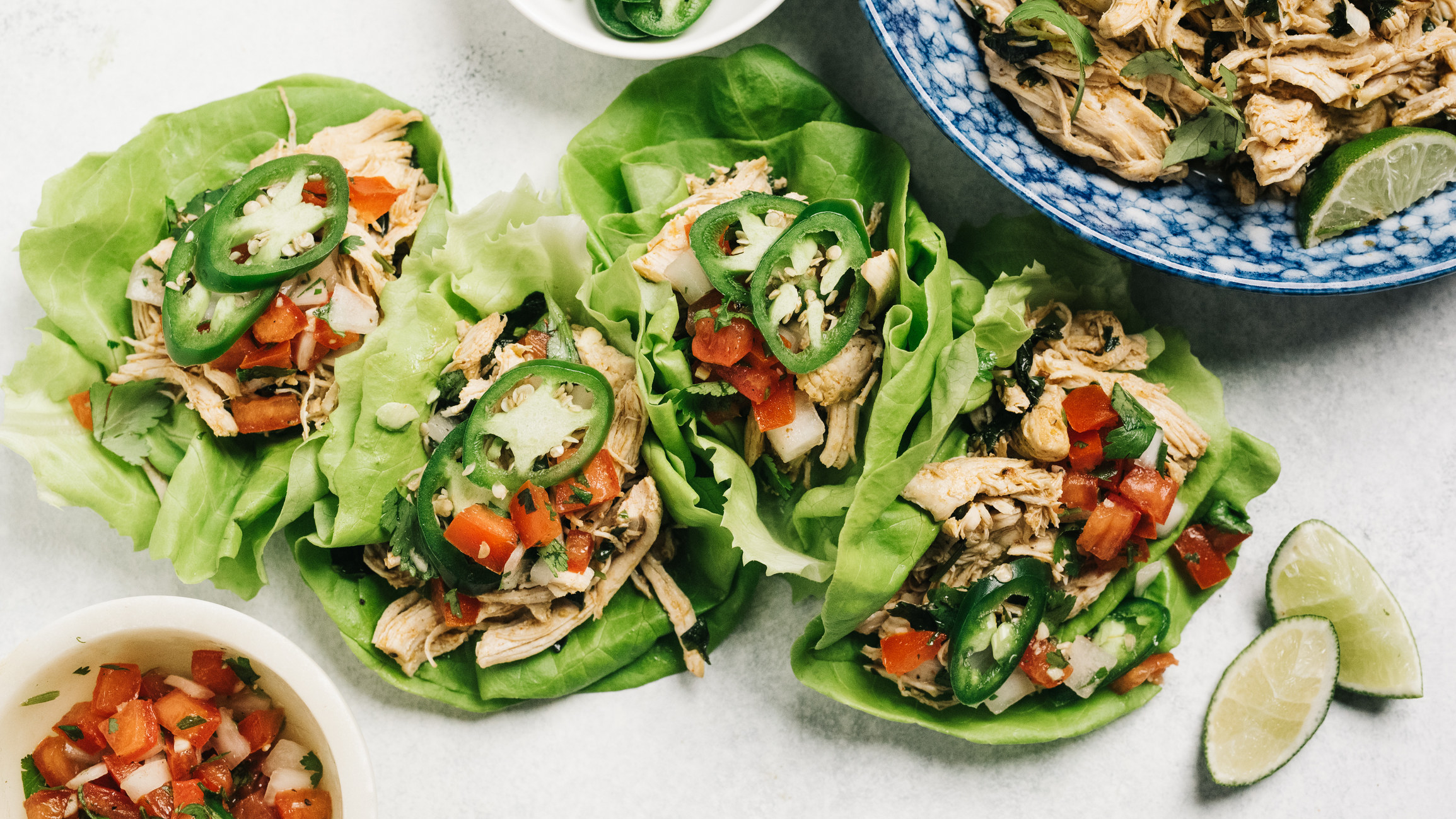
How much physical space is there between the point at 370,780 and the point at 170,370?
123cm

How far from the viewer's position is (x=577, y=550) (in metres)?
2.32

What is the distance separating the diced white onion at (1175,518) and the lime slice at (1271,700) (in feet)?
1.57

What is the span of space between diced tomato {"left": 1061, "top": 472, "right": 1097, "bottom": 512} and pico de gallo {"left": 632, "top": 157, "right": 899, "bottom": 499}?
0.55 metres

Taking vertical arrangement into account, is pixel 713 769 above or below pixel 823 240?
below

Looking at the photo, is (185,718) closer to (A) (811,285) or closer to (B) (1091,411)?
(A) (811,285)

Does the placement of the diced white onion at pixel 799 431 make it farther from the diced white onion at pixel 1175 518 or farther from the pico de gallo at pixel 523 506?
the diced white onion at pixel 1175 518

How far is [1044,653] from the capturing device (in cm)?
241

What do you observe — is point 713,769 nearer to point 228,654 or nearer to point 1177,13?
point 228,654

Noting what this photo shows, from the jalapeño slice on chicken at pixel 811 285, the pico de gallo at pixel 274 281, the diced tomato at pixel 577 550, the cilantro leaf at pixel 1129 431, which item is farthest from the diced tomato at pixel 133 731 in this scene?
the cilantro leaf at pixel 1129 431

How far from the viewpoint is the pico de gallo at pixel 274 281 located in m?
2.30

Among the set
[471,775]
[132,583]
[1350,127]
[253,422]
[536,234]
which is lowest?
[471,775]

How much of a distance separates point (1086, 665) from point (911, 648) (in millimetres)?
493

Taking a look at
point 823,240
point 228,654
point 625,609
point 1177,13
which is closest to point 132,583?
point 228,654

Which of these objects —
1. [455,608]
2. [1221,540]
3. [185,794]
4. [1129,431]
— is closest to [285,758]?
[185,794]
